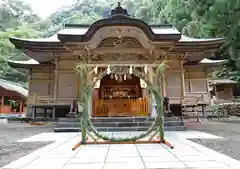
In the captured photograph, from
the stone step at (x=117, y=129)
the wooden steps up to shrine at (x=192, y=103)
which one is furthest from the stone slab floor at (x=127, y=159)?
the wooden steps up to shrine at (x=192, y=103)

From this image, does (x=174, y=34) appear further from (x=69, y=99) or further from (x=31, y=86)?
(x=31, y=86)

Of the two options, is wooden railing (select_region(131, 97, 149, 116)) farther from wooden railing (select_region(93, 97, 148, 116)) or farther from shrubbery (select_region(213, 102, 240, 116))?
shrubbery (select_region(213, 102, 240, 116))

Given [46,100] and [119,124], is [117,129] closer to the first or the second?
[119,124]

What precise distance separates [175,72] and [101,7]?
54.4 metres

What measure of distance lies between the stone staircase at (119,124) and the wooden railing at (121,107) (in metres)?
1.94

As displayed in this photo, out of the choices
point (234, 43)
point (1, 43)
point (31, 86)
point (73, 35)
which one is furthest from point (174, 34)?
point (1, 43)

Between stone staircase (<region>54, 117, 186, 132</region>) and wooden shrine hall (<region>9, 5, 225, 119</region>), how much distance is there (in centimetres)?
141

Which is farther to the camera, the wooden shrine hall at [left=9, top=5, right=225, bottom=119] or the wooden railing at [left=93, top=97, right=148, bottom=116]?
the wooden railing at [left=93, top=97, right=148, bottom=116]

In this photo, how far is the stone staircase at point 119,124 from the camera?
6.95 meters

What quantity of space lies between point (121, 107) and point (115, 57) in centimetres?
361

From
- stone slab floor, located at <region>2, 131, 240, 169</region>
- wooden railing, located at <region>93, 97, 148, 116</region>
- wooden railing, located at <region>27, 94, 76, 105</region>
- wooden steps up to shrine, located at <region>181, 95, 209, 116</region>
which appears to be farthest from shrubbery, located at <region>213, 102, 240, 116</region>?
stone slab floor, located at <region>2, 131, 240, 169</region>

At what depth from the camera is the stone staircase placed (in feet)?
22.8

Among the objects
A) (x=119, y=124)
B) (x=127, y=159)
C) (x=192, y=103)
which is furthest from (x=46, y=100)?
(x=127, y=159)

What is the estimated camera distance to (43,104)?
9789mm
